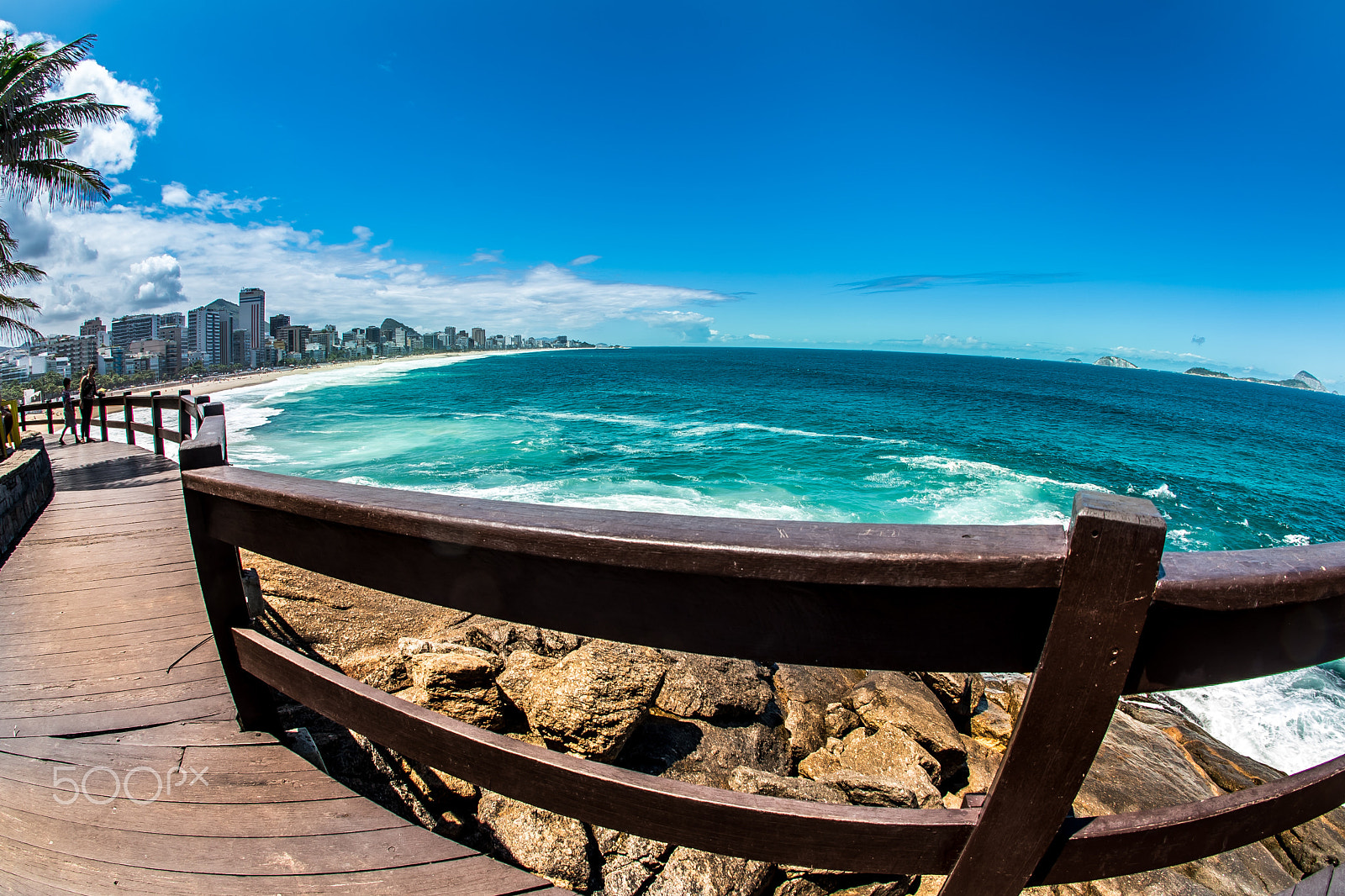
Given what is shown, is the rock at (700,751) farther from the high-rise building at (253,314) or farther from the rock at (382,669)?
the high-rise building at (253,314)

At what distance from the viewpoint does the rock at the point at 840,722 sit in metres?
4.39

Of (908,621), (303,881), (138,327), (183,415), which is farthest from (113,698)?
(138,327)

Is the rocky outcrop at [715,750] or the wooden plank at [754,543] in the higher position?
the wooden plank at [754,543]

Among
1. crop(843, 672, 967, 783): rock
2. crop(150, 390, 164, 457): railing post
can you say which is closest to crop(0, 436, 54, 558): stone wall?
crop(150, 390, 164, 457): railing post

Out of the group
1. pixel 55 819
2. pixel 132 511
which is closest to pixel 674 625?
pixel 55 819

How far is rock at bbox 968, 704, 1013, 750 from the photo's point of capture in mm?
4852

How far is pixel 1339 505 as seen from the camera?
21.5 metres

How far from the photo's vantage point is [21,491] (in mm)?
5254

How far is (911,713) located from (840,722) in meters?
0.54

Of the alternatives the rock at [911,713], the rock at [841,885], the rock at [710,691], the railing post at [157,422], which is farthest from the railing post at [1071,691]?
the railing post at [157,422]

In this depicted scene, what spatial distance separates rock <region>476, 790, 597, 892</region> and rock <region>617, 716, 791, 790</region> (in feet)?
2.29

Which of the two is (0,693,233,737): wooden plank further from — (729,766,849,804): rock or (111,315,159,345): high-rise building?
(111,315,159,345): high-rise building

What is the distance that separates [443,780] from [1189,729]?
747 centimetres

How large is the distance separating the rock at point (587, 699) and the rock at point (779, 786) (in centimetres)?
64
